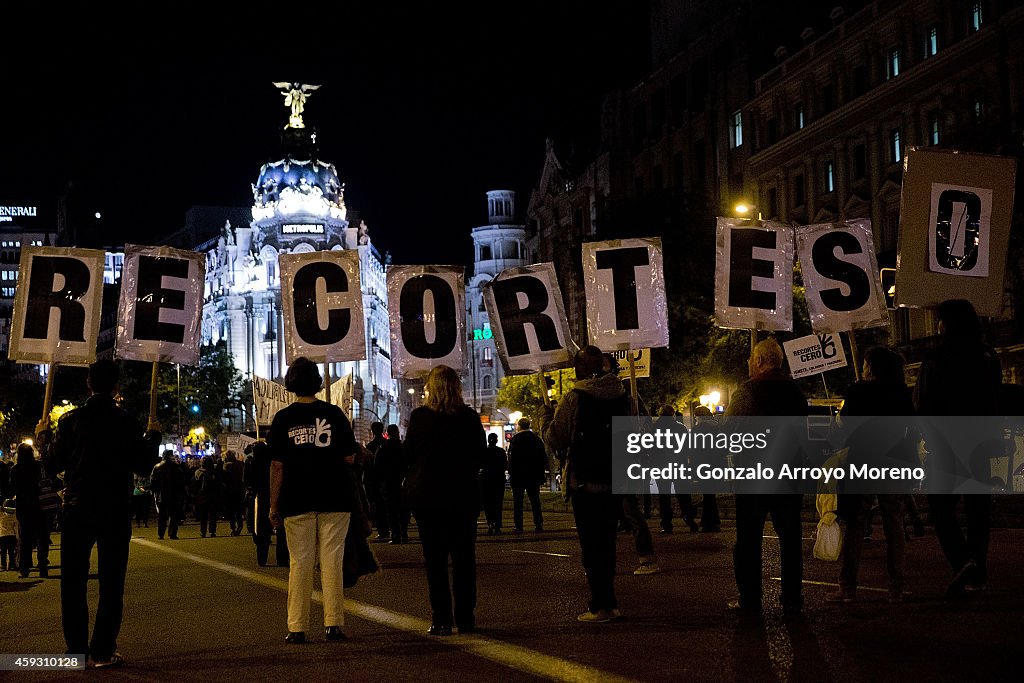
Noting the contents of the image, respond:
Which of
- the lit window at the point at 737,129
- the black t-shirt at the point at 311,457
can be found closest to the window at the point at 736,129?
the lit window at the point at 737,129

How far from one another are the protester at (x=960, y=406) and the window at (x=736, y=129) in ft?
162

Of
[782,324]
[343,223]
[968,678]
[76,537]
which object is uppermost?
[343,223]

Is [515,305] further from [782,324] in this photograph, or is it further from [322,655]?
[322,655]

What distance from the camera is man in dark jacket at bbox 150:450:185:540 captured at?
2828cm

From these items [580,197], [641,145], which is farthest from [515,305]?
[580,197]

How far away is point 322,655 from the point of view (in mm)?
8812

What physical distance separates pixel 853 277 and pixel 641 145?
55274 mm

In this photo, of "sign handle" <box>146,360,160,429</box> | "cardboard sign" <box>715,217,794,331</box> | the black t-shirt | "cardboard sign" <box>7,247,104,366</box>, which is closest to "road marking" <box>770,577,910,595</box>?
"cardboard sign" <box>715,217,794,331</box>

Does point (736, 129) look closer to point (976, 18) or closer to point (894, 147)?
point (894, 147)

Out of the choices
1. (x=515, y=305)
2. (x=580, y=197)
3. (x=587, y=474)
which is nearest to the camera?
(x=587, y=474)

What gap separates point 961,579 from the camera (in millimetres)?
10227

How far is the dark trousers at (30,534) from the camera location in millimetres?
18047

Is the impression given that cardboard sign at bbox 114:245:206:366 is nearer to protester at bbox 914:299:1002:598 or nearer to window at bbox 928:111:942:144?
protester at bbox 914:299:1002:598

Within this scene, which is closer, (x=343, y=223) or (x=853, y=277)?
(x=853, y=277)
